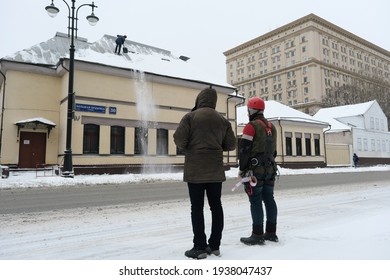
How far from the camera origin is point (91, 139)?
19.8m

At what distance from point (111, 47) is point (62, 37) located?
4.26m

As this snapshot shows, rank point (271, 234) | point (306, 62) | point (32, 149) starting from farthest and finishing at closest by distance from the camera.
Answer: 1. point (306, 62)
2. point (32, 149)
3. point (271, 234)

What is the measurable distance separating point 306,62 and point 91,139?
7625cm

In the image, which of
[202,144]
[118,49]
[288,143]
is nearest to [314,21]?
[288,143]

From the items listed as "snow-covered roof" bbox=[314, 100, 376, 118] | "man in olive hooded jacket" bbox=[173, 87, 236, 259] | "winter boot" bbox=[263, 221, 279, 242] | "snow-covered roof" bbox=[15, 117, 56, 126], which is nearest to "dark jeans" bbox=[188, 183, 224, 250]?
"man in olive hooded jacket" bbox=[173, 87, 236, 259]

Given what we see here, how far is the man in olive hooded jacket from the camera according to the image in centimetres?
348

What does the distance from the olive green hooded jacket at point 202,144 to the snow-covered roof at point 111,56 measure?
18.1 m

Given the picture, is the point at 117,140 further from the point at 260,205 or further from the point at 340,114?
the point at 340,114

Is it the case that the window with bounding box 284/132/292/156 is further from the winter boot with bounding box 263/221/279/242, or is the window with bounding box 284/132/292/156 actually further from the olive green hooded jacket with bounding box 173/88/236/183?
the olive green hooded jacket with bounding box 173/88/236/183

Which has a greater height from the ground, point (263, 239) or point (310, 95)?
point (310, 95)

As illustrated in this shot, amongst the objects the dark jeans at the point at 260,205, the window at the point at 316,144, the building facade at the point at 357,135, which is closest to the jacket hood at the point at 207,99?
the dark jeans at the point at 260,205
